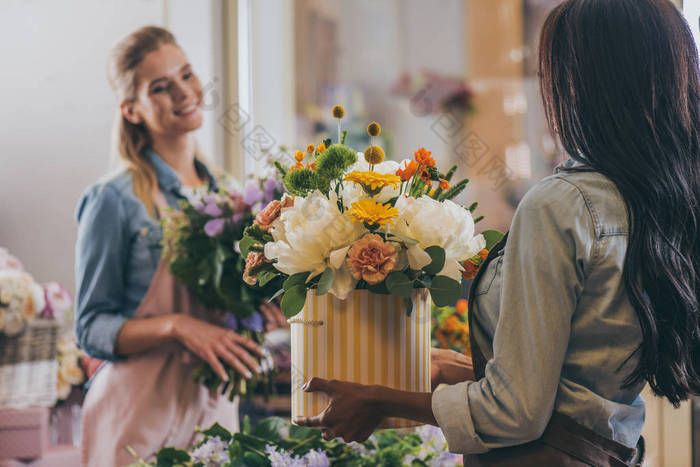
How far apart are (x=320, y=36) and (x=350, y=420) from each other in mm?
3288

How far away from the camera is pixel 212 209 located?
166cm

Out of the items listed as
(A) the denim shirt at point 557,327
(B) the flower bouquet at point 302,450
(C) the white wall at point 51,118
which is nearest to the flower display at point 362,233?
(A) the denim shirt at point 557,327

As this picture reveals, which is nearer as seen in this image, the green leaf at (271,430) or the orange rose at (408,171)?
the orange rose at (408,171)

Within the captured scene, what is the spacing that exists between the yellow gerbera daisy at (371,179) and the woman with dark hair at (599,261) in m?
0.18

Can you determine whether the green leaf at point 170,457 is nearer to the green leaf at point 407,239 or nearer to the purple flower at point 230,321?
the purple flower at point 230,321

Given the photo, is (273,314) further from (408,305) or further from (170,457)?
(408,305)

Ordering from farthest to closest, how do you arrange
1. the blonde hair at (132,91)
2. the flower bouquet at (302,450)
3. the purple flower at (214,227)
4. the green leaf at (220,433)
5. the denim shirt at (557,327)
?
1. the blonde hair at (132,91)
2. the purple flower at (214,227)
3. the green leaf at (220,433)
4. the flower bouquet at (302,450)
5. the denim shirt at (557,327)

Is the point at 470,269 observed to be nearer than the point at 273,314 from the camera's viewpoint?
Yes

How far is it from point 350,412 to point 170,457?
69cm

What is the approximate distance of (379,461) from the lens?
1.44 meters

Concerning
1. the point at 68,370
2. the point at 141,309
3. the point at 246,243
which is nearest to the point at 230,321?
the point at 141,309

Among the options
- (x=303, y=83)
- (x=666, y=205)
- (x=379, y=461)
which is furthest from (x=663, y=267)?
(x=303, y=83)

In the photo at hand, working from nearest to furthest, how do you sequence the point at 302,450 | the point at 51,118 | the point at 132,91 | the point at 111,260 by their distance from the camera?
the point at 302,450 → the point at 111,260 → the point at 132,91 → the point at 51,118

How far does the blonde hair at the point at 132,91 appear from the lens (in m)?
1.90
